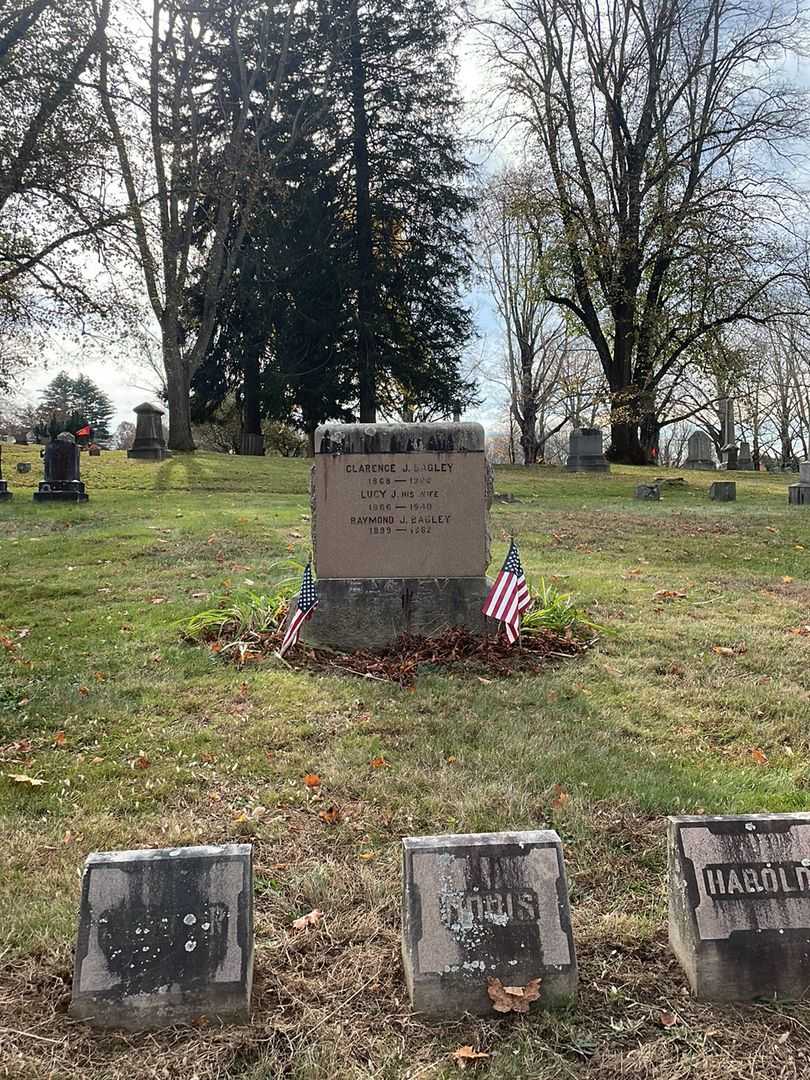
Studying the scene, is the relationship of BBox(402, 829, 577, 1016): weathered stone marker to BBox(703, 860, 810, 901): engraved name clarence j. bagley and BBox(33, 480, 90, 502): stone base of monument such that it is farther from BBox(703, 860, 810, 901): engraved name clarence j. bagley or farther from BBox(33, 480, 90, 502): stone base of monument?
BBox(33, 480, 90, 502): stone base of monument

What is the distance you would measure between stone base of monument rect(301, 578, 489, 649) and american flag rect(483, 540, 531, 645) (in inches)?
17.3

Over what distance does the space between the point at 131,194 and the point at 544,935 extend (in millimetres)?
21047

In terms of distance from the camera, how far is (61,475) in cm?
1511

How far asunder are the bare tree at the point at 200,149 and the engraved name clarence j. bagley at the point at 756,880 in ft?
66.5

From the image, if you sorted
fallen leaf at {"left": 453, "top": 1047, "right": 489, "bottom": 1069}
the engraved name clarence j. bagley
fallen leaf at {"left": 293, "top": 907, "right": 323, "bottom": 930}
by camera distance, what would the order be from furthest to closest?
fallen leaf at {"left": 293, "top": 907, "right": 323, "bottom": 930} → the engraved name clarence j. bagley → fallen leaf at {"left": 453, "top": 1047, "right": 489, "bottom": 1069}

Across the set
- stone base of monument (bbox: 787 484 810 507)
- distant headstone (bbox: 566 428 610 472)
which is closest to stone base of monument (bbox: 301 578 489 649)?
stone base of monument (bbox: 787 484 810 507)

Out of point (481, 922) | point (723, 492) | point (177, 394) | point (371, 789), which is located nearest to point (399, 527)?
point (371, 789)

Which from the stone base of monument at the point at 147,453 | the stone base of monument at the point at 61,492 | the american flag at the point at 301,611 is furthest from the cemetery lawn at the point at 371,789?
the stone base of monument at the point at 147,453

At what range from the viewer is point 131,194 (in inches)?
769

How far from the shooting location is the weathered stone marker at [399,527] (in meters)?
6.01

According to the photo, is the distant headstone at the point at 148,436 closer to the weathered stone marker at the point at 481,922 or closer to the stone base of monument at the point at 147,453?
the stone base of monument at the point at 147,453

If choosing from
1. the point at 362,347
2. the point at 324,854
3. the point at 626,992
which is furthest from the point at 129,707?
the point at 362,347

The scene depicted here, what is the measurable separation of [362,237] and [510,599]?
25.5 m

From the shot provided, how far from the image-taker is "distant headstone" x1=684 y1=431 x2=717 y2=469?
31.4 m
